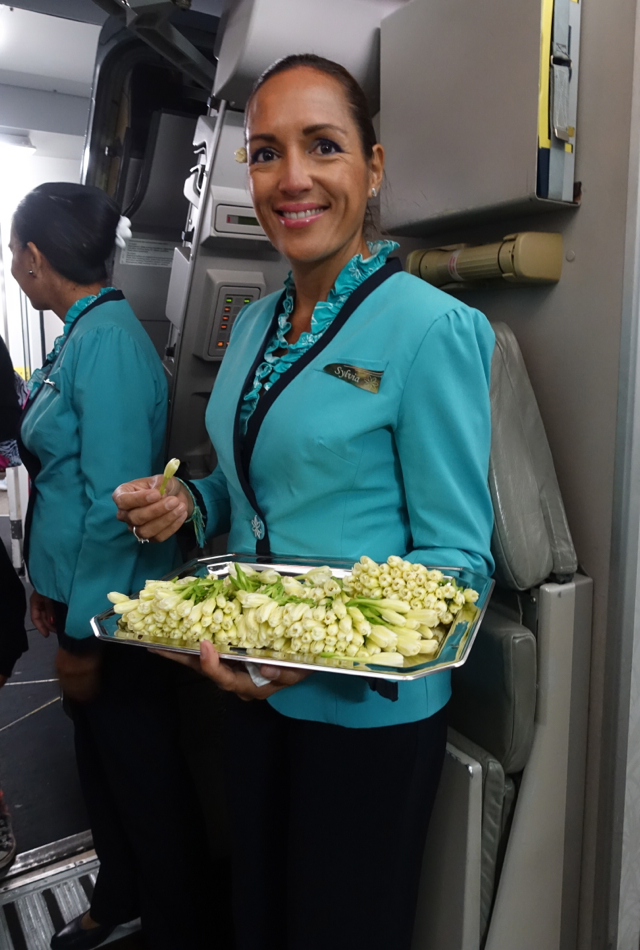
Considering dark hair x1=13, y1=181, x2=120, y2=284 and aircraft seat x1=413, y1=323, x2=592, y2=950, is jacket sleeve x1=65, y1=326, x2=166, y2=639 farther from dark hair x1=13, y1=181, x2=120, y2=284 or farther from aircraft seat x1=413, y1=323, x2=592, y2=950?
aircraft seat x1=413, y1=323, x2=592, y2=950

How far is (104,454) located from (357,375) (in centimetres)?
79

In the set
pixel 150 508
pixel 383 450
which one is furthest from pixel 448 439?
pixel 150 508

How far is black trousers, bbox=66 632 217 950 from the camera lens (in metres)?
1.77

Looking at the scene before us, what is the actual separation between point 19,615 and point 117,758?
0.63 meters

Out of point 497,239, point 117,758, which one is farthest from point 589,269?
point 117,758

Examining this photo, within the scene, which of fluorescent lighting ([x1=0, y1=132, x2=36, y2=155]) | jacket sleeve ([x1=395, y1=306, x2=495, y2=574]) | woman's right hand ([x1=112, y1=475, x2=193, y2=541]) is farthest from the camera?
fluorescent lighting ([x1=0, y1=132, x2=36, y2=155])

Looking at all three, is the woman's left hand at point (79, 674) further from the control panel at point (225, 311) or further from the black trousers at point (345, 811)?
the control panel at point (225, 311)

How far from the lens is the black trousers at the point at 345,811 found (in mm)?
1137

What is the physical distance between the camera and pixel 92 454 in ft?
5.39

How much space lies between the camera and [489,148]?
1.53 meters

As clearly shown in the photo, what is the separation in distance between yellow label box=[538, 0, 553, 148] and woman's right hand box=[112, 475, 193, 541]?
1.01 m

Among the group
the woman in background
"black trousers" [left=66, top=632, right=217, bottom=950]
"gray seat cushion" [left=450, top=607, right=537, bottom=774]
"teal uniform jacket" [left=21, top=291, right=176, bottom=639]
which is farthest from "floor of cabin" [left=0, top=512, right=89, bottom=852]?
"gray seat cushion" [left=450, top=607, right=537, bottom=774]

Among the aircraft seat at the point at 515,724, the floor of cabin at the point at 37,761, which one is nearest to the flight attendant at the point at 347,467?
the aircraft seat at the point at 515,724

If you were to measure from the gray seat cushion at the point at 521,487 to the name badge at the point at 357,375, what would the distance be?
0.49m
